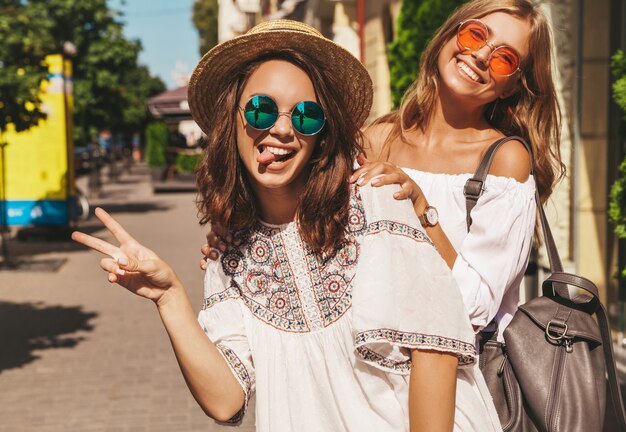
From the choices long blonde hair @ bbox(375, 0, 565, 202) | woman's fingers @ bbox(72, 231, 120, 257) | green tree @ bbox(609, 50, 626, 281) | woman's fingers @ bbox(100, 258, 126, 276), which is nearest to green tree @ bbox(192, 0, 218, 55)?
green tree @ bbox(609, 50, 626, 281)

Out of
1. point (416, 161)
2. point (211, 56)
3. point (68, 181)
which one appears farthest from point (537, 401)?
point (68, 181)

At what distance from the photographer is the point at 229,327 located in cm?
205

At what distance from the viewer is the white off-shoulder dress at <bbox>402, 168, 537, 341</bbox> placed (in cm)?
210

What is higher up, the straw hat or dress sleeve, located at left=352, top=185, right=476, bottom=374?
the straw hat

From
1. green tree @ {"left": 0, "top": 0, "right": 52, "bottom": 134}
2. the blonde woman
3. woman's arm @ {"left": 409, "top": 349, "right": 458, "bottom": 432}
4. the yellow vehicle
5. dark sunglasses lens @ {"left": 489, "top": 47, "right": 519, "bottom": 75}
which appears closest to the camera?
woman's arm @ {"left": 409, "top": 349, "right": 458, "bottom": 432}

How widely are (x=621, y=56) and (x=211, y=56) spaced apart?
9.93 ft

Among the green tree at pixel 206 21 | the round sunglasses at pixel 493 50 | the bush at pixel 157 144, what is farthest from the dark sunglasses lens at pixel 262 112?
the green tree at pixel 206 21

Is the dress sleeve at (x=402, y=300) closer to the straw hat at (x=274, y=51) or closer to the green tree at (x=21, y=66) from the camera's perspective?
the straw hat at (x=274, y=51)

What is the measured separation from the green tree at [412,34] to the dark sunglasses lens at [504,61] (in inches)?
217

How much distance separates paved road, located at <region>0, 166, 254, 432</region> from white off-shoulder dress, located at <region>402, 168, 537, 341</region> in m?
3.44

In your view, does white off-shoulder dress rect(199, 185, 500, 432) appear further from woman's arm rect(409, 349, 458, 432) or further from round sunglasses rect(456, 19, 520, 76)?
round sunglasses rect(456, 19, 520, 76)

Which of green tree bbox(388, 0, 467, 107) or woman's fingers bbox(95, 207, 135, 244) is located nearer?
woman's fingers bbox(95, 207, 135, 244)

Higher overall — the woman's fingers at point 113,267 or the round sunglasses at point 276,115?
the round sunglasses at point 276,115

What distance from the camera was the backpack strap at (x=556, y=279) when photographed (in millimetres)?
2225
